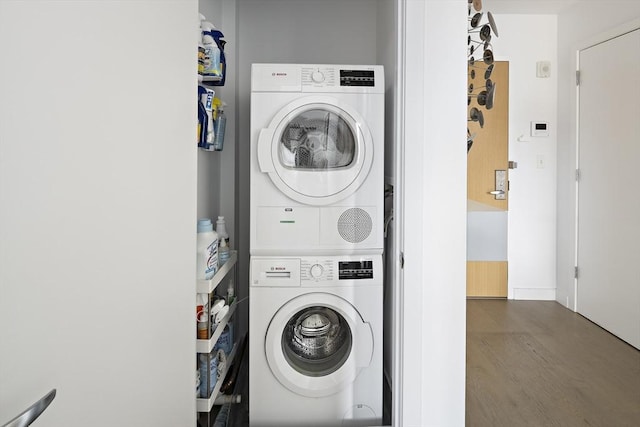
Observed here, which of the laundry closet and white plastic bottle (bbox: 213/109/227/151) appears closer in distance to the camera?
white plastic bottle (bbox: 213/109/227/151)

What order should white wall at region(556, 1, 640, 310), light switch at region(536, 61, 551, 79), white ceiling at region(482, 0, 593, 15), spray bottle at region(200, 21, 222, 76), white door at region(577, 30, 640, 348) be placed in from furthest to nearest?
light switch at region(536, 61, 551, 79), white ceiling at region(482, 0, 593, 15), white wall at region(556, 1, 640, 310), white door at region(577, 30, 640, 348), spray bottle at region(200, 21, 222, 76)

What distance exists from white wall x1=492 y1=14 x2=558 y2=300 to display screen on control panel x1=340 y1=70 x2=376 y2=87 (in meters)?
2.49

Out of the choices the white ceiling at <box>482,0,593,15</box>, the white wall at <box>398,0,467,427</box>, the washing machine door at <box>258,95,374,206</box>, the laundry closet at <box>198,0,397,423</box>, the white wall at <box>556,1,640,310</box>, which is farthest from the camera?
the white ceiling at <box>482,0,593,15</box>

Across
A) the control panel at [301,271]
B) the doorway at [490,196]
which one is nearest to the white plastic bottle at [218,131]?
the control panel at [301,271]

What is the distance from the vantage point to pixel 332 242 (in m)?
1.78

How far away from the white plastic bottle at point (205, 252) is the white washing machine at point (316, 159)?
0.25 metres

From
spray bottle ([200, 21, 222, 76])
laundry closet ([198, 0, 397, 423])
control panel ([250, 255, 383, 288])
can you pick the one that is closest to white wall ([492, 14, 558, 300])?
laundry closet ([198, 0, 397, 423])

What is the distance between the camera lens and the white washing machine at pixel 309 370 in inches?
68.5

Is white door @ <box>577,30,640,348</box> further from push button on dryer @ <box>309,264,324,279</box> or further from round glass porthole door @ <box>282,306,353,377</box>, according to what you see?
push button on dryer @ <box>309,264,324,279</box>

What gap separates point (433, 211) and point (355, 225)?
0.41 meters

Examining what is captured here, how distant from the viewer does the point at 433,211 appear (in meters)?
1.45

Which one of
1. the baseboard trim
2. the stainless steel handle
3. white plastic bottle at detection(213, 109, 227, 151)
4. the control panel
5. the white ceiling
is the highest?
the white ceiling

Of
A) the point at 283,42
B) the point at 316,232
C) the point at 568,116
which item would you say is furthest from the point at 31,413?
the point at 568,116

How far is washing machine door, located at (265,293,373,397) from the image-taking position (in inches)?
68.2
